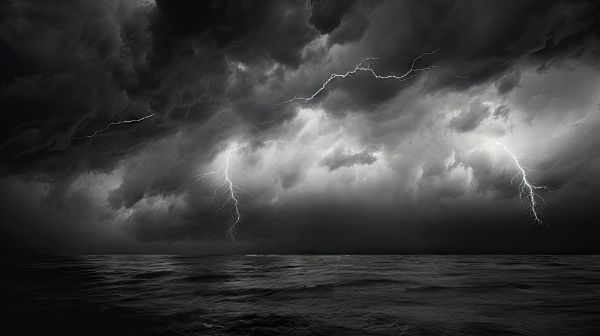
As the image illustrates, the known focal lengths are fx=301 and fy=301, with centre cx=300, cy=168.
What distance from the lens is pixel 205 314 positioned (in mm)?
8992

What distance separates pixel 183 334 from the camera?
684cm

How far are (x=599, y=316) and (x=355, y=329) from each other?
6.55m

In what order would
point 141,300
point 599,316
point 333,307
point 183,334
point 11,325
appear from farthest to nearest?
point 141,300 → point 333,307 → point 599,316 → point 11,325 → point 183,334

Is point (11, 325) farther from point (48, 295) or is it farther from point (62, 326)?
point (48, 295)

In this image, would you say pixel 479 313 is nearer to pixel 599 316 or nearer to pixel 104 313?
pixel 599 316

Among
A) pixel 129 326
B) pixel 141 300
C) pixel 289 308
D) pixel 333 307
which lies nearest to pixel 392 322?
pixel 333 307

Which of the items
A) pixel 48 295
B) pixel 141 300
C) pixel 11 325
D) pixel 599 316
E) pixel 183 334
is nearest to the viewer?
pixel 183 334

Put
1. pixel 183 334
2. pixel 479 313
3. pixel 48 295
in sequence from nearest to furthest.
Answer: pixel 183 334 → pixel 479 313 → pixel 48 295

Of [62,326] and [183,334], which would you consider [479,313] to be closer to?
[183,334]

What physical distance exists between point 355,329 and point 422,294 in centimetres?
631

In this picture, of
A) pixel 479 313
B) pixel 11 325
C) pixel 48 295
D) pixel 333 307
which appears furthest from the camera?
pixel 48 295

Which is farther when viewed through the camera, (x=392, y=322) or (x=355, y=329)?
(x=392, y=322)

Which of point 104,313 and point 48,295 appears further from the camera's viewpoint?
point 48,295

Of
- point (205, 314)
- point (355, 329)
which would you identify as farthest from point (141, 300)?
point (355, 329)
